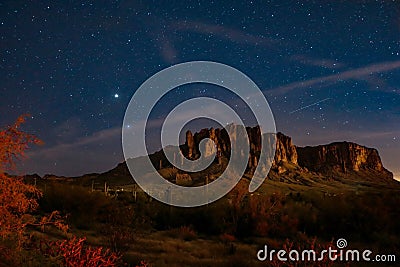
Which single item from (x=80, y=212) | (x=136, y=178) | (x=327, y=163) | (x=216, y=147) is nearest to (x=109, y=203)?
(x=80, y=212)

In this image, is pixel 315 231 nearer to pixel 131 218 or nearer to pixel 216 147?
pixel 131 218

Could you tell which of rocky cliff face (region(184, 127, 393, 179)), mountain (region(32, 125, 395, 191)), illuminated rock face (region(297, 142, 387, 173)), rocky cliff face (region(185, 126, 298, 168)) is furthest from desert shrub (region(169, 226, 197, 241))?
illuminated rock face (region(297, 142, 387, 173))

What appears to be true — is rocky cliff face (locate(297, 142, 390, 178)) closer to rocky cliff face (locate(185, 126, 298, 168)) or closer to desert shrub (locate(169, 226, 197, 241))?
rocky cliff face (locate(185, 126, 298, 168))

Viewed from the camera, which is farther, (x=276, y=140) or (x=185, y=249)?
(x=276, y=140)

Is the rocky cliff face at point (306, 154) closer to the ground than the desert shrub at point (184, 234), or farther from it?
farther from it

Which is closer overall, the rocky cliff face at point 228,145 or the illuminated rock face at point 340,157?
the rocky cliff face at point 228,145

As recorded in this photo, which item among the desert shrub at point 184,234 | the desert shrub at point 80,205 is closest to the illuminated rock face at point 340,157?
the desert shrub at point 80,205

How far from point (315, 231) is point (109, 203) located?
12171mm

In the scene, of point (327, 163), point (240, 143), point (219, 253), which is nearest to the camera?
point (219, 253)

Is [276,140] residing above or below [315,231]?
above

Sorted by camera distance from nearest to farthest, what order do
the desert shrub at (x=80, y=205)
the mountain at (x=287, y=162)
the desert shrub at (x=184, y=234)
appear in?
the desert shrub at (x=184, y=234) → the desert shrub at (x=80, y=205) → the mountain at (x=287, y=162)

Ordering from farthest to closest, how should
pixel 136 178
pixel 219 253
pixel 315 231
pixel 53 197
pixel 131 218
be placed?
pixel 136 178
pixel 53 197
pixel 131 218
pixel 315 231
pixel 219 253

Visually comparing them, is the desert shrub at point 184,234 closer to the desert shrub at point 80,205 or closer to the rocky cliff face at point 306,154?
the desert shrub at point 80,205

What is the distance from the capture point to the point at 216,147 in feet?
437
